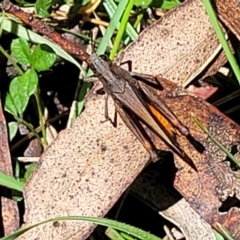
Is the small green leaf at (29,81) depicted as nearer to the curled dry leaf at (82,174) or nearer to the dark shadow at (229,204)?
the curled dry leaf at (82,174)

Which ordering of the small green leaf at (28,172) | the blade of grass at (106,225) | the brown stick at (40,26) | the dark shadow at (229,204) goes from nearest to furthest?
the blade of grass at (106,225), the dark shadow at (229,204), the brown stick at (40,26), the small green leaf at (28,172)

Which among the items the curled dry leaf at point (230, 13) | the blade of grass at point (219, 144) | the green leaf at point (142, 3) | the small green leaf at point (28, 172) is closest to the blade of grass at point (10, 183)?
the small green leaf at point (28, 172)

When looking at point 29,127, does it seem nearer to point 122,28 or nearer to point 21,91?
point 21,91

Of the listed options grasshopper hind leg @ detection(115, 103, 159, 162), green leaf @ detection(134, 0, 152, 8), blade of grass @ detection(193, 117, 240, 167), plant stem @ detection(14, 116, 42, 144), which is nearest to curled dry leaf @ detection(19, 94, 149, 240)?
grasshopper hind leg @ detection(115, 103, 159, 162)

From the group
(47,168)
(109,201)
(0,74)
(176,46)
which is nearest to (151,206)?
(109,201)

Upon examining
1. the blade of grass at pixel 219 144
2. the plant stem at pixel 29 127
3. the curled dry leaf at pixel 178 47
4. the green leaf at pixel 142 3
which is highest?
the green leaf at pixel 142 3

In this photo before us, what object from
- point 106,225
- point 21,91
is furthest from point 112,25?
point 106,225
